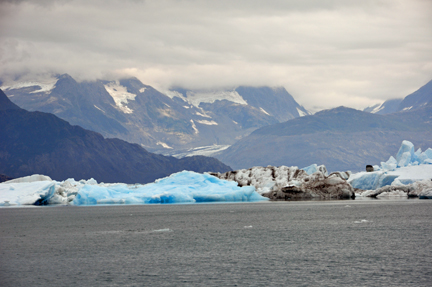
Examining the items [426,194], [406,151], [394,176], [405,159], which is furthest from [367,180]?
[426,194]

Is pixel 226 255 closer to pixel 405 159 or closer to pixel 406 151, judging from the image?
pixel 405 159

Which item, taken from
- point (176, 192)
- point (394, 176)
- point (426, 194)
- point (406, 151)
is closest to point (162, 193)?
point (176, 192)

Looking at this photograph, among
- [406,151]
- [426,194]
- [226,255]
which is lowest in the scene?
[226,255]

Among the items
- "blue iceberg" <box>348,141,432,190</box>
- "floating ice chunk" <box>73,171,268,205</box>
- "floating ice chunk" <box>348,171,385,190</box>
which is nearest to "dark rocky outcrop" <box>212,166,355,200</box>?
"floating ice chunk" <box>73,171,268,205</box>

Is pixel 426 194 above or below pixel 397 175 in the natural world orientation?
below

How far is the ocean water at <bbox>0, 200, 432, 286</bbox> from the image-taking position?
2862cm

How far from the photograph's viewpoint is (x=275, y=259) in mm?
34688

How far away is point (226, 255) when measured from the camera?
121 ft

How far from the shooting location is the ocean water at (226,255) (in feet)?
93.9

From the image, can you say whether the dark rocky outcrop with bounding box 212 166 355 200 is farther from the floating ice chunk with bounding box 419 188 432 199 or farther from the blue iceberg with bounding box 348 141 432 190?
the floating ice chunk with bounding box 419 188 432 199

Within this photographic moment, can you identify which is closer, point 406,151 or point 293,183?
point 293,183

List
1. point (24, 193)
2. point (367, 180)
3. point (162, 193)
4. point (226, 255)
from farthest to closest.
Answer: point (367, 180), point (162, 193), point (24, 193), point (226, 255)

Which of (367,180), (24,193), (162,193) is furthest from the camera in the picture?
(367,180)

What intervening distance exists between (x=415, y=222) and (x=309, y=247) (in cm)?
2207
